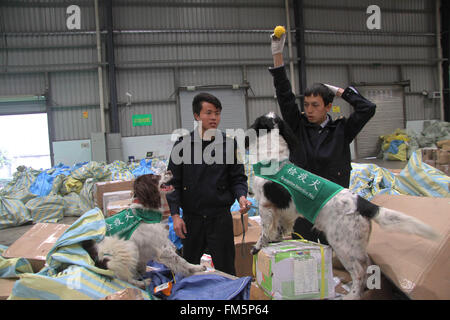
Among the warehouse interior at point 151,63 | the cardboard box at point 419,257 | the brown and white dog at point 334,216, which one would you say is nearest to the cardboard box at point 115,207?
the brown and white dog at point 334,216

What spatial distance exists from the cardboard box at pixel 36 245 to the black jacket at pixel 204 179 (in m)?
1.05

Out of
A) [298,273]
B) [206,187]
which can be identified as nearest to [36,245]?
[206,187]

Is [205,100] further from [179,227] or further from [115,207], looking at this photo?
[115,207]

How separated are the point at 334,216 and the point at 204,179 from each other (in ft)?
2.66

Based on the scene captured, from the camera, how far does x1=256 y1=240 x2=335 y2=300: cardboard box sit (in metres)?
1.39

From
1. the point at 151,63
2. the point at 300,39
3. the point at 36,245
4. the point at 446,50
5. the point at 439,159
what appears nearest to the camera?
the point at 36,245

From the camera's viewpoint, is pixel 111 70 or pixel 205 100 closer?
pixel 205 100

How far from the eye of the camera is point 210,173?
188 cm

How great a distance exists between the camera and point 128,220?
6.23 ft

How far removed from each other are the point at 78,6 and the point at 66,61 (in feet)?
6.00

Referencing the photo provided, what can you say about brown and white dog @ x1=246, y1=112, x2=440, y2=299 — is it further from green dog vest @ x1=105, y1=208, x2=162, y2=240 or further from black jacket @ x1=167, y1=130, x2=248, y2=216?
green dog vest @ x1=105, y1=208, x2=162, y2=240

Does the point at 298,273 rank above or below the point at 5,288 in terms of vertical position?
above

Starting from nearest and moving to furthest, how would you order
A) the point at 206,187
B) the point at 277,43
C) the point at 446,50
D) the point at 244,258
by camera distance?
the point at 277,43 < the point at 206,187 < the point at 244,258 < the point at 446,50
